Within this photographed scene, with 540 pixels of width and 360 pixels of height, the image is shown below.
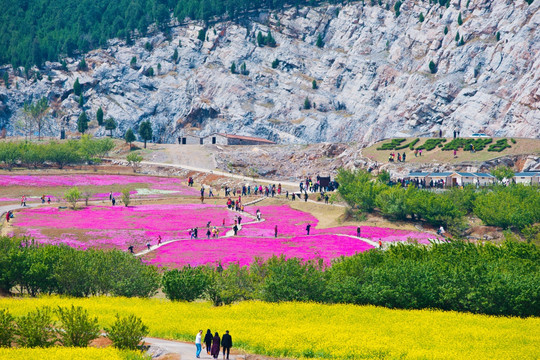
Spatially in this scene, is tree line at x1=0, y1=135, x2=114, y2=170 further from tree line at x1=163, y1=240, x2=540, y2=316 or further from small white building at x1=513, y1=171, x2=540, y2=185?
tree line at x1=163, y1=240, x2=540, y2=316

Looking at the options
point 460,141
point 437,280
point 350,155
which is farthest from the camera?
point 350,155

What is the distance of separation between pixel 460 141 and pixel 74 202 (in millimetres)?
72900

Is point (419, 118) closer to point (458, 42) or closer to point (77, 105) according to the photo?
point (458, 42)

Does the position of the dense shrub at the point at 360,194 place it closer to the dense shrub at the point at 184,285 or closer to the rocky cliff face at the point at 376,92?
the dense shrub at the point at 184,285

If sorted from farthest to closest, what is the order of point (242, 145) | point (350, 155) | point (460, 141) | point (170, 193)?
1. point (242, 145)
2. point (350, 155)
3. point (460, 141)
4. point (170, 193)

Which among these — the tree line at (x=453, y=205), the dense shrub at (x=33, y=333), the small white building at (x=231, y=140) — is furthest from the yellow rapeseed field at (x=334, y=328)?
the small white building at (x=231, y=140)

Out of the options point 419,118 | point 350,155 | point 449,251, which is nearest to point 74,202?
point 449,251

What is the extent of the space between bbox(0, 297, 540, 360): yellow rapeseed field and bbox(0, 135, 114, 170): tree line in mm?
84634

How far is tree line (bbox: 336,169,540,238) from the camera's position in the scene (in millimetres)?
67688

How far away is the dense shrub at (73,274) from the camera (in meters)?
40.6

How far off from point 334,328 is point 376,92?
515ft

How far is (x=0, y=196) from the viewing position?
3497 inches

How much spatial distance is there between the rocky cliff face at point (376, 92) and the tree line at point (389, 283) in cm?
10943

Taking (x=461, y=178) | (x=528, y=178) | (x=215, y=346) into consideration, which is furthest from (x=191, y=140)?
(x=215, y=346)
